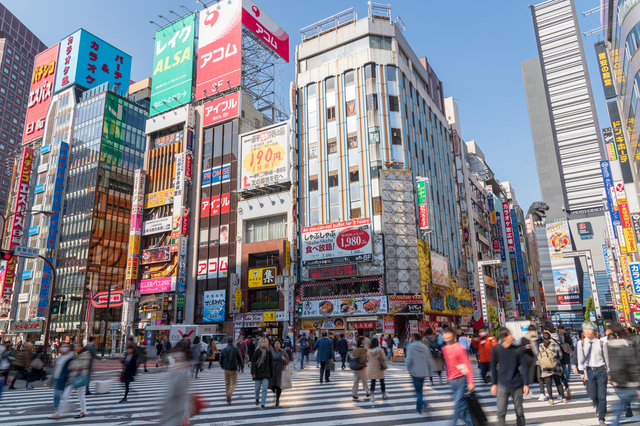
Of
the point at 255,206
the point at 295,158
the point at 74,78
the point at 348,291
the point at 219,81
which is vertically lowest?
the point at 348,291

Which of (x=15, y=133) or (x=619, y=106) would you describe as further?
(x=15, y=133)

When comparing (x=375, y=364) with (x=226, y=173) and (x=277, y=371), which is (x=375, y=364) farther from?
(x=226, y=173)

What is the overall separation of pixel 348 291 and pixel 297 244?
692 cm

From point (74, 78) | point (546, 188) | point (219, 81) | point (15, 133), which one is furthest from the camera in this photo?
point (546, 188)

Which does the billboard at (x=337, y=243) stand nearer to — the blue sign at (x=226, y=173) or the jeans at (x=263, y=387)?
the blue sign at (x=226, y=173)

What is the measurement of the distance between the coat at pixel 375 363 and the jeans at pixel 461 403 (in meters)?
4.26

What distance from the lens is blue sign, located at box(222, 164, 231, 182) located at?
4809cm

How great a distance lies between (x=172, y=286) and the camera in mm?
46938

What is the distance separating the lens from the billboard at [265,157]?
44.1 meters

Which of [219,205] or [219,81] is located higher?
[219,81]

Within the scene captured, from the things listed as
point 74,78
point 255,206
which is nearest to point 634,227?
point 255,206

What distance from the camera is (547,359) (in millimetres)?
10711

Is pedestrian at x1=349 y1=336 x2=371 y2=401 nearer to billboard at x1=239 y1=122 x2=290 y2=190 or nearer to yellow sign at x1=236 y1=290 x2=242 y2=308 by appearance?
yellow sign at x1=236 y1=290 x2=242 y2=308

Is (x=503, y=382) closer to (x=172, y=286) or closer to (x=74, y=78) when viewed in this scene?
(x=172, y=286)
